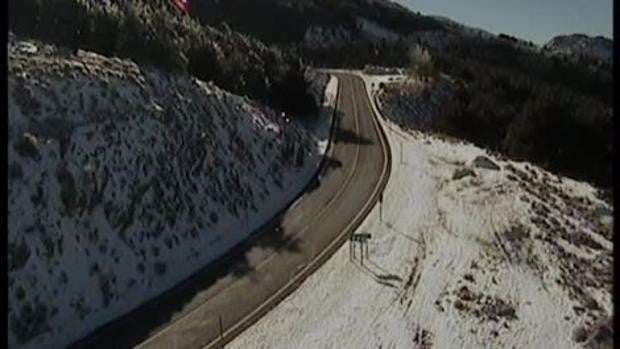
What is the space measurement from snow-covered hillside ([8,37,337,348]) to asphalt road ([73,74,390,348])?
2.24ft

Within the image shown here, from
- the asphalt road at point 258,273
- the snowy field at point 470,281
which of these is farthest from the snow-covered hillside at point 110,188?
the snowy field at point 470,281

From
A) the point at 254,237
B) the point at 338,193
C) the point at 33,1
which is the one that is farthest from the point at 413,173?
the point at 33,1

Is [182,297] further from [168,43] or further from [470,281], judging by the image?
[168,43]

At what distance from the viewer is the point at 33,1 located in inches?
1119

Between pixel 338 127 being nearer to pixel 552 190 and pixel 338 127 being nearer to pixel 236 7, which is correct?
pixel 552 190

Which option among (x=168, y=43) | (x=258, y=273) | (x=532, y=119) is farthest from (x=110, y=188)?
(x=532, y=119)

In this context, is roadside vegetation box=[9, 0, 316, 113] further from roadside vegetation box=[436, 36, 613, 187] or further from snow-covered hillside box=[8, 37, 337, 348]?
roadside vegetation box=[436, 36, 613, 187]

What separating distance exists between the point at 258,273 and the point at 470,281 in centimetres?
629

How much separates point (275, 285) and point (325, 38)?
332ft

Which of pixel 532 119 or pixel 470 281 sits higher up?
pixel 532 119

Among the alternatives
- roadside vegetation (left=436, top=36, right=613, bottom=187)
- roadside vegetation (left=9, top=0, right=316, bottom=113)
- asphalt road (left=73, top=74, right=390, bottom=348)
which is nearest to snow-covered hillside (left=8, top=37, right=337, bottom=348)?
asphalt road (left=73, top=74, right=390, bottom=348)

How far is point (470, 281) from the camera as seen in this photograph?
21.7m

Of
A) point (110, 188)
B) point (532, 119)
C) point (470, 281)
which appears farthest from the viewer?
point (532, 119)

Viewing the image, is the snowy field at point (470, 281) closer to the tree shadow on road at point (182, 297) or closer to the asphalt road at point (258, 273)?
the asphalt road at point (258, 273)
